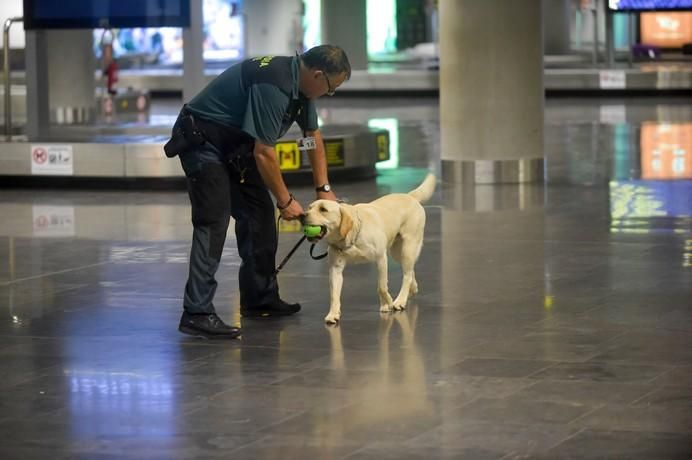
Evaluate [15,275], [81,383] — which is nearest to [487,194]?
[15,275]

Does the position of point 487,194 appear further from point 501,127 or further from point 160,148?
point 160,148

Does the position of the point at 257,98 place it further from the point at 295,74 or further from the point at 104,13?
the point at 104,13

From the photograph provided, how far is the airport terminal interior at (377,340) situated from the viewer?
545 centimetres

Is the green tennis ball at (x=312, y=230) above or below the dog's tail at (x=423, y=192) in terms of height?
below

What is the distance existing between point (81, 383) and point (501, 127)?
28.6 ft

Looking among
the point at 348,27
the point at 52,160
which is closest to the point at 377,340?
the point at 52,160

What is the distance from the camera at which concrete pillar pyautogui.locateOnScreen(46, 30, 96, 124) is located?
2044 centimetres

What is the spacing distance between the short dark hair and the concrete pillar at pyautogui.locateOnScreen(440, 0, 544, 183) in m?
7.39

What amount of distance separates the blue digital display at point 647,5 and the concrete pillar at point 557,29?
41.2ft

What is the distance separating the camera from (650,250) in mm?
9953

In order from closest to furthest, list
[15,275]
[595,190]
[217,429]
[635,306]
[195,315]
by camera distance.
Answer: [217,429] < [195,315] < [635,306] < [15,275] < [595,190]

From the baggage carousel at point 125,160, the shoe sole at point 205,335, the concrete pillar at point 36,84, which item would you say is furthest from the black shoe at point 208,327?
the concrete pillar at point 36,84

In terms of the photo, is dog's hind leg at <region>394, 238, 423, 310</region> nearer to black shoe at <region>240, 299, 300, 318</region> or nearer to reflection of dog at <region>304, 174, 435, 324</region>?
reflection of dog at <region>304, 174, 435, 324</region>

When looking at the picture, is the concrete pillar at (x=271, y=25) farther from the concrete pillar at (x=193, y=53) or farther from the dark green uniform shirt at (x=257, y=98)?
the dark green uniform shirt at (x=257, y=98)
